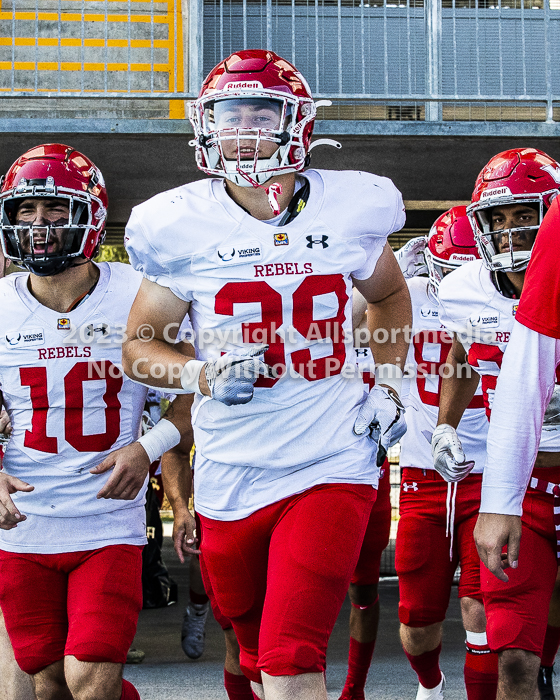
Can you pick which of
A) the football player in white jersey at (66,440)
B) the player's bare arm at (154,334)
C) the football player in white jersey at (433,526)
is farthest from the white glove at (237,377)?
the football player in white jersey at (433,526)

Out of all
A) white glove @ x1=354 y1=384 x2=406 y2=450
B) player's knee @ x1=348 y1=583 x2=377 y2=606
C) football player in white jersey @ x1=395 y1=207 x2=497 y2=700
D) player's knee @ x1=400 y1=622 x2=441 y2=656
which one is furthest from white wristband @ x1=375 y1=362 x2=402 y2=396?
player's knee @ x1=348 y1=583 x2=377 y2=606

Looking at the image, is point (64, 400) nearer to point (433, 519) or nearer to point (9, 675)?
point (9, 675)

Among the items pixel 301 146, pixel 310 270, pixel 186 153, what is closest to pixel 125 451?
pixel 310 270

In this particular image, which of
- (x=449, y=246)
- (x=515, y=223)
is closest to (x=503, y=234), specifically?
(x=515, y=223)

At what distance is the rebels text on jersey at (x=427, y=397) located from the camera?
444 centimetres

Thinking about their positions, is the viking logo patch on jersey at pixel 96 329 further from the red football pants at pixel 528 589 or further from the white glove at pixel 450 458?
the red football pants at pixel 528 589

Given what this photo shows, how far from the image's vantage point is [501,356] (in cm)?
377

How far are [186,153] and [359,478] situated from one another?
4.15m

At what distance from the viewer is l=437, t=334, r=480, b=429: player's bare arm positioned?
4062mm

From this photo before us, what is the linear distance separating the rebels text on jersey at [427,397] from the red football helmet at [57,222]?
1.56 metres

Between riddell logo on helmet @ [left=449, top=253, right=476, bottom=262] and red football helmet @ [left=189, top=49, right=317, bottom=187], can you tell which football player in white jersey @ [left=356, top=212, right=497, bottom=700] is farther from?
red football helmet @ [left=189, top=49, right=317, bottom=187]

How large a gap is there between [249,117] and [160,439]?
43.9 inches

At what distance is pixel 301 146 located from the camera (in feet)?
10.0

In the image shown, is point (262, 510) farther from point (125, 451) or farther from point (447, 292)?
point (447, 292)
